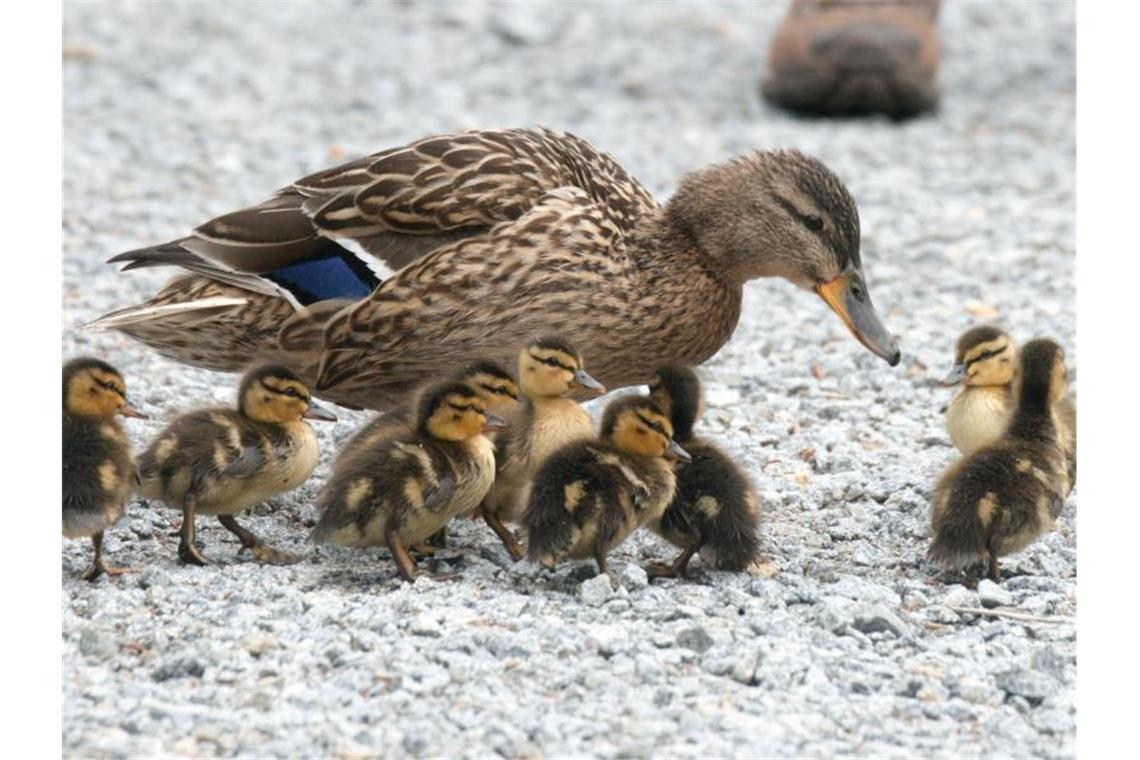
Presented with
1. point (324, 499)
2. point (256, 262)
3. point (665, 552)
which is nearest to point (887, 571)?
point (665, 552)

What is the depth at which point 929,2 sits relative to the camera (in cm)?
1014

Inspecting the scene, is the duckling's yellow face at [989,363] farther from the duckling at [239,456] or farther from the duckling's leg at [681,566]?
the duckling at [239,456]

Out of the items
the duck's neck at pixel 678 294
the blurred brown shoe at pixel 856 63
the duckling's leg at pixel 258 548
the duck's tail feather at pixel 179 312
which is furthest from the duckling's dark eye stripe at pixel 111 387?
the blurred brown shoe at pixel 856 63

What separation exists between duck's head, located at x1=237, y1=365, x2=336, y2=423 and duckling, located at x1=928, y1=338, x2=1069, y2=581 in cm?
153

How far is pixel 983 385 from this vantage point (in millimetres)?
4988

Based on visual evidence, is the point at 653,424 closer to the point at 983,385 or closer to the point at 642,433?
the point at 642,433

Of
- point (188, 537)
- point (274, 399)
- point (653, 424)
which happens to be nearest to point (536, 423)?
point (653, 424)

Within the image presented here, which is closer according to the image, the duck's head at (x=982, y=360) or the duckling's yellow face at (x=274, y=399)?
the duckling's yellow face at (x=274, y=399)

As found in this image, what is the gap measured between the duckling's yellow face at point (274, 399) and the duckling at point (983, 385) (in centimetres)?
169

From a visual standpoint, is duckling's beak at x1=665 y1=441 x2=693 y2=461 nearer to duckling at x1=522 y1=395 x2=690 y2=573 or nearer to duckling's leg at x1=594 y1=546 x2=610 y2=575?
duckling at x1=522 y1=395 x2=690 y2=573

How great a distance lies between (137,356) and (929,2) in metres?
5.51

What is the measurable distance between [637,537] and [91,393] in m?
1.43

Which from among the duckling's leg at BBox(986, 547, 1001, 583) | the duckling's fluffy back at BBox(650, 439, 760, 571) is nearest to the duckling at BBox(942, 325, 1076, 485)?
the duckling's leg at BBox(986, 547, 1001, 583)

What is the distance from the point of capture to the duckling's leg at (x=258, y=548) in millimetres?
4504
